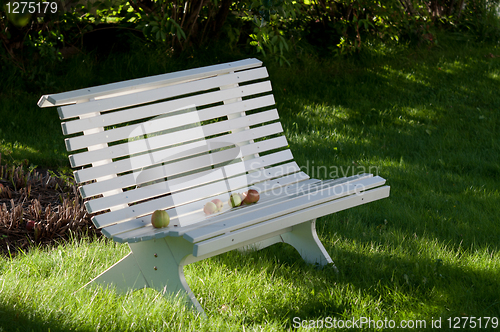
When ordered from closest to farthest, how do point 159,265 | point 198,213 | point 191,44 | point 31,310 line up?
point 31,310
point 159,265
point 198,213
point 191,44

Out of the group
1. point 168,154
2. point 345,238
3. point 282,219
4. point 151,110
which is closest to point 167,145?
point 168,154

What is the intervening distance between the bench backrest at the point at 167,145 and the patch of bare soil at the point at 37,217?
1.94 ft

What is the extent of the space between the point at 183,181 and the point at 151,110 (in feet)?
1.45

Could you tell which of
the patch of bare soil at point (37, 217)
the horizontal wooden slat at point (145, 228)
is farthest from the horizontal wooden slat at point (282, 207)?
the patch of bare soil at point (37, 217)

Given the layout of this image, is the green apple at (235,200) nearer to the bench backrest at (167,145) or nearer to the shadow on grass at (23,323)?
the bench backrest at (167,145)

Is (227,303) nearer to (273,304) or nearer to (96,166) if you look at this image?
(273,304)

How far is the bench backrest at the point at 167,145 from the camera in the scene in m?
2.47

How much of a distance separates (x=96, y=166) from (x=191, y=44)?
3.97m

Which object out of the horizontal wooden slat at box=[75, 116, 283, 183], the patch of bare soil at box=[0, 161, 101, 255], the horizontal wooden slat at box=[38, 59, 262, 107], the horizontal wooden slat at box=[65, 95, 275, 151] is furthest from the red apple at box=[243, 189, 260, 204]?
the patch of bare soil at box=[0, 161, 101, 255]

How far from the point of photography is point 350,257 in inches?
114

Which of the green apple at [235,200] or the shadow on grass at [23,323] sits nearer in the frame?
the shadow on grass at [23,323]

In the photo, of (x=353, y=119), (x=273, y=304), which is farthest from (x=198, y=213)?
(x=353, y=119)

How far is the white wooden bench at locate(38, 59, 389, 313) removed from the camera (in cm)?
230

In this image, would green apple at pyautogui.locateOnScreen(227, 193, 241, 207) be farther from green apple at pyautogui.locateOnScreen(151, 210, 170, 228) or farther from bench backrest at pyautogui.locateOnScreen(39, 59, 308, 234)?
green apple at pyautogui.locateOnScreen(151, 210, 170, 228)
